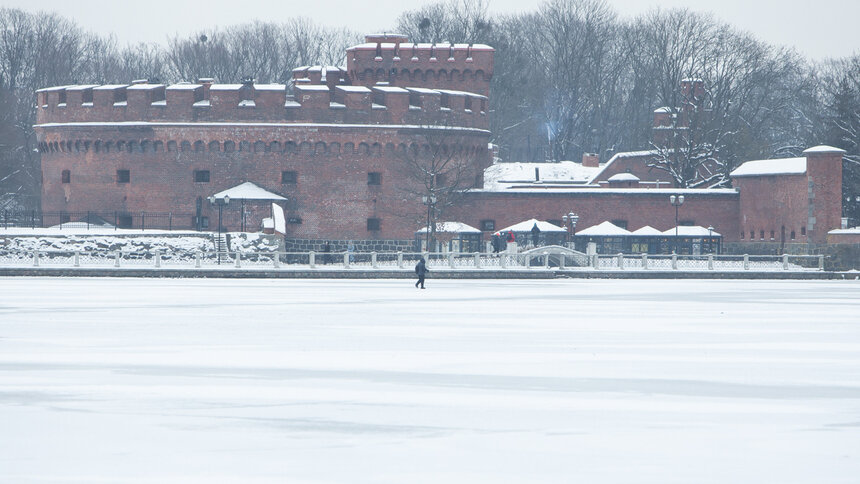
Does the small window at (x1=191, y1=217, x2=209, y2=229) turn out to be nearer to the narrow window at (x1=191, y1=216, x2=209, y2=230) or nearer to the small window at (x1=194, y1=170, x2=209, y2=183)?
the narrow window at (x1=191, y1=216, x2=209, y2=230)

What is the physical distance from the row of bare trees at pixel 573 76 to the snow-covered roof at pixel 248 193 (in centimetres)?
1805

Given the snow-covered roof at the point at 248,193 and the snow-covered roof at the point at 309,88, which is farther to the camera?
the snow-covered roof at the point at 309,88

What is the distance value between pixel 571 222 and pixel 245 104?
47.2ft

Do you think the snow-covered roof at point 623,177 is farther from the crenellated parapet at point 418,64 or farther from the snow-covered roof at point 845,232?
the snow-covered roof at point 845,232

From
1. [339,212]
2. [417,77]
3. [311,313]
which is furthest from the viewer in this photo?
[417,77]

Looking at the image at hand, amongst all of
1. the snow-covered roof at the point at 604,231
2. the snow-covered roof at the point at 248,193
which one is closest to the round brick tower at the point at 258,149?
the snow-covered roof at the point at 248,193

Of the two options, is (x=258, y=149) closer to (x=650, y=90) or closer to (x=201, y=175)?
(x=201, y=175)

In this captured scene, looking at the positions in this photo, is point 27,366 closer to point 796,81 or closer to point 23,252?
point 23,252

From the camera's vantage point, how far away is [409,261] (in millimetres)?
47594

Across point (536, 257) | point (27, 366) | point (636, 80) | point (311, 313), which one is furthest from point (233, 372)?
point (636, 80)

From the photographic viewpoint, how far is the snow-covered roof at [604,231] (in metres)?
50.6

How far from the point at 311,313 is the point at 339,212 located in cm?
2869

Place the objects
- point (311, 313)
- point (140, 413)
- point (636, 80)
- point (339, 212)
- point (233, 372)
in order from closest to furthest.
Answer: point (140, 413), point (233, 372), point (311, 313), point (339, 212), point (636, 80)

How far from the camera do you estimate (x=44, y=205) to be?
55.8 meters
